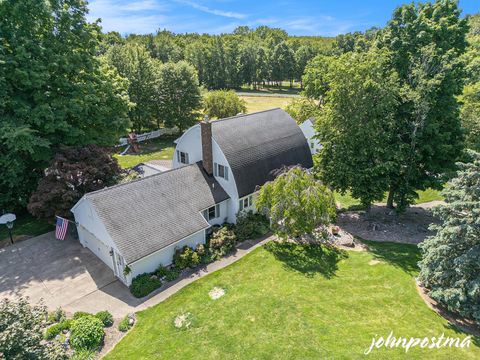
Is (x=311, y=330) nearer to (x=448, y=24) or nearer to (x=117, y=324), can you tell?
(x=117, y=324)

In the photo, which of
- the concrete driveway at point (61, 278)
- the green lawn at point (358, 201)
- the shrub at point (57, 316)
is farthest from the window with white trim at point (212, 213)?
the green lawn at point (358, 201)

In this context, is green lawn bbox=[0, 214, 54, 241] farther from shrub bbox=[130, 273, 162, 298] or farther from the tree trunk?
the tree trunk

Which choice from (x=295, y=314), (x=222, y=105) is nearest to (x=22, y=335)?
(x=295, y=314)

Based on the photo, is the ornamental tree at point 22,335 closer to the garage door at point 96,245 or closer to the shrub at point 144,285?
the shrub at point 144,285

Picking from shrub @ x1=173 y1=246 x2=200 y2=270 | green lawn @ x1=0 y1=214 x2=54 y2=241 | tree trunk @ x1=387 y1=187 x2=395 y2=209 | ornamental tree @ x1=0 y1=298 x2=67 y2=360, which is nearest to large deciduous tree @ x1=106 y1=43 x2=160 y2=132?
green lawn @ x1=0 y1=214 x2=54 y2=241

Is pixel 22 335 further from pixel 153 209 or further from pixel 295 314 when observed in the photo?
pixel 295 314
